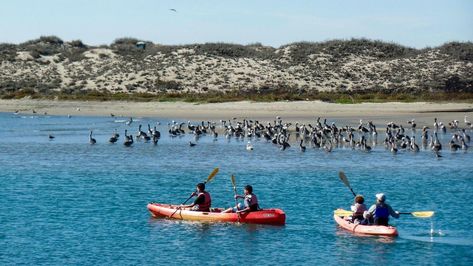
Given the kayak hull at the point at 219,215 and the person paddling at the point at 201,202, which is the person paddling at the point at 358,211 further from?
Result: the person paddling at the point at 201,202

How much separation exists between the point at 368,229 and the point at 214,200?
29.5 feet

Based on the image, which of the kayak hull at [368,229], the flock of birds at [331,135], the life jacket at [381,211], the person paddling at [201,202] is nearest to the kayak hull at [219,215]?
the person paddling at [201,202]

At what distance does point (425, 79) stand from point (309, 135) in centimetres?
3753

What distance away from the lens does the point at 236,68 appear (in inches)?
3738

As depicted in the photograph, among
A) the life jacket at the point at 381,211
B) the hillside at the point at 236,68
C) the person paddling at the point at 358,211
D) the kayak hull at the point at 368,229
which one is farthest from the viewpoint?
the hillside at the point at 236,68

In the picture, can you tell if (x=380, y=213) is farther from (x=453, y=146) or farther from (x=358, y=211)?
(x=453, y=146)

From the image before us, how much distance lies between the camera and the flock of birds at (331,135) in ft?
152

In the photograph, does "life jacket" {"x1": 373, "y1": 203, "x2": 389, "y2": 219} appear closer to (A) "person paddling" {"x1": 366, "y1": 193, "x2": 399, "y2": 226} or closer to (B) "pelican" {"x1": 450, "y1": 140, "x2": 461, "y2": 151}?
(A) "person paddling" {"x1": 366, "y1": 193, "x2": 399, "y2": 226}

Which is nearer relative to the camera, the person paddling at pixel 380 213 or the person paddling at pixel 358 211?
the person paddling at pixel 380 213

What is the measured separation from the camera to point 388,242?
82.6ft

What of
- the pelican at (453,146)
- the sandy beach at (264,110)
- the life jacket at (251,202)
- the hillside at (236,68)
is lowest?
the life jacket at (251,202)

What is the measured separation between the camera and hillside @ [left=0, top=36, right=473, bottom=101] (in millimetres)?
86875

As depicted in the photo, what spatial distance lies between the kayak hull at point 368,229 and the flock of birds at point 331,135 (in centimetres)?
1806

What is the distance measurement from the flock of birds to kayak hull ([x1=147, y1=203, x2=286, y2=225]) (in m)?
17.9
